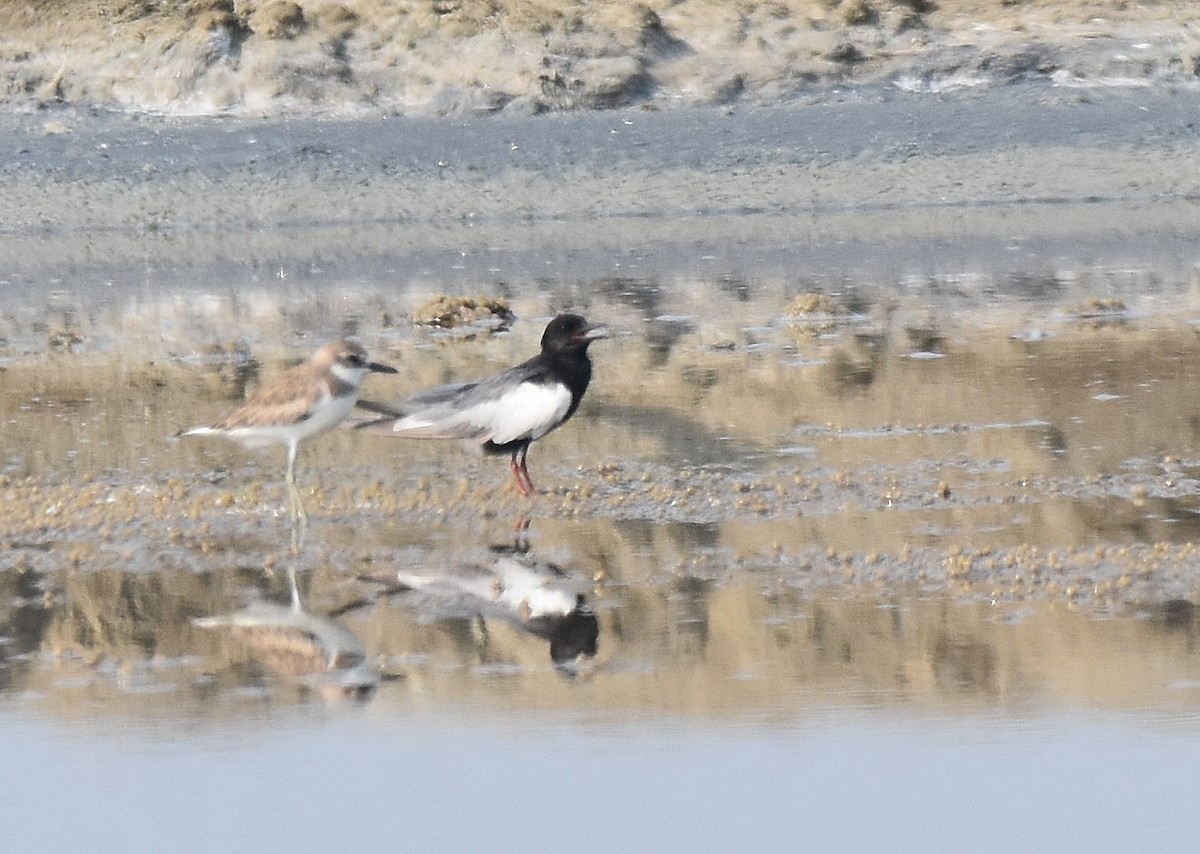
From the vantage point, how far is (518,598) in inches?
264

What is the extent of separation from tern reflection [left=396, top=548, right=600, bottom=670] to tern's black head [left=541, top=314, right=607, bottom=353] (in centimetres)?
130

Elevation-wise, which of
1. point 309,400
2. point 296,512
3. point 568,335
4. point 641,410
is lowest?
point 296,512

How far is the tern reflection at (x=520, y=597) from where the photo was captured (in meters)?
6.21

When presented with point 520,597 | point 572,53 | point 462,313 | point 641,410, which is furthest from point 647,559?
point 572,53

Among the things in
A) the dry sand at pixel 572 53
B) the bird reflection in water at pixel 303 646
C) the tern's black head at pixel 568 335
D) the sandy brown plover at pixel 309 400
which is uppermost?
the dry sand at pixel 572 53

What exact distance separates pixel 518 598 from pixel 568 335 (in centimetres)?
203

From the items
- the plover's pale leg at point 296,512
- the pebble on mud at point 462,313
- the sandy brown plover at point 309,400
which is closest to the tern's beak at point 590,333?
the sandy brown plover at point 309,400

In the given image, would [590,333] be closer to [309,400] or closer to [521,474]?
[521,474]

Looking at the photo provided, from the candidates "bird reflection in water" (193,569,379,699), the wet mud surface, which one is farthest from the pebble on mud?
"bird reflection in water" (193,569,379,699)

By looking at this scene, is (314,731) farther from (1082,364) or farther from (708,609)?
(1082,364)

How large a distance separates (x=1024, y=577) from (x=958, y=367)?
15.6ft

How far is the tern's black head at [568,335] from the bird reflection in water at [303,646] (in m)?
1.96

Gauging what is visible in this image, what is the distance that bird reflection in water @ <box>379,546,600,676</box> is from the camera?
6.18 metres

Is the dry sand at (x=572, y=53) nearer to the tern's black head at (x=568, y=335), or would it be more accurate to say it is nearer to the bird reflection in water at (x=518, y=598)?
the tern's black head at (x=568, y=335)
